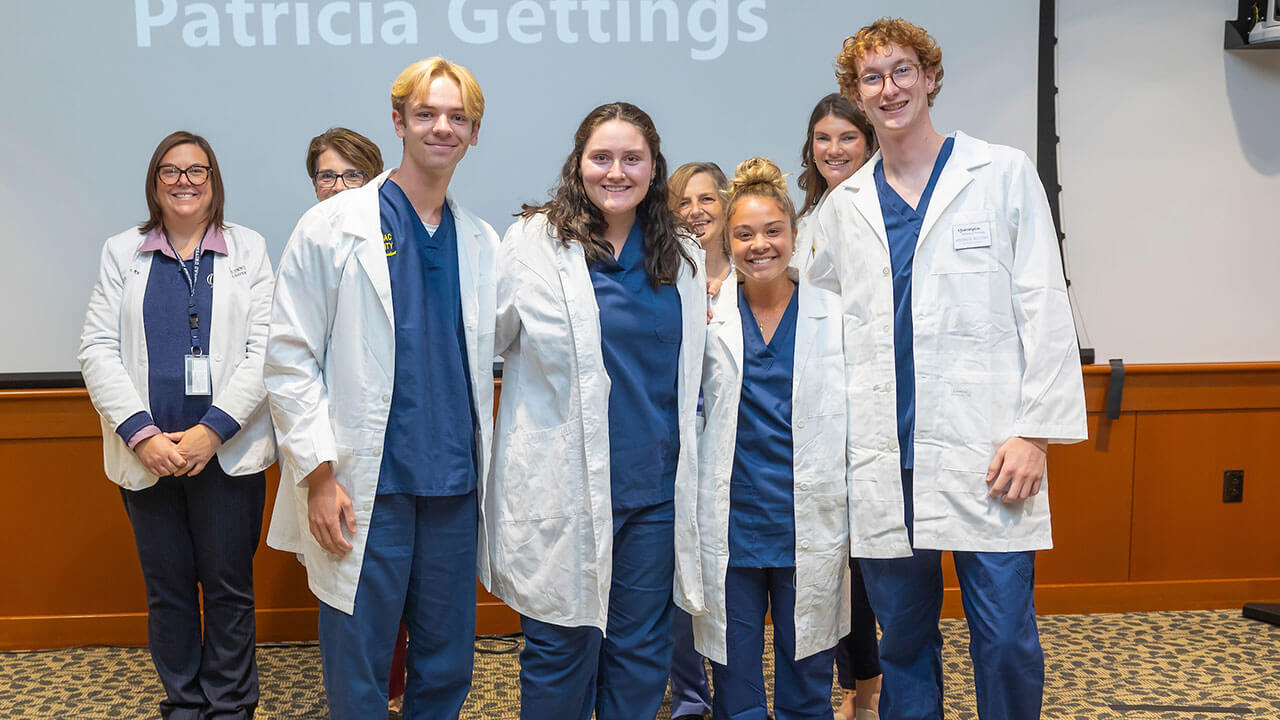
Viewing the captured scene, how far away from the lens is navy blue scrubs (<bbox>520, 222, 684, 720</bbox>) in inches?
77.5

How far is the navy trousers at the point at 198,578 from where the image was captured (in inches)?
99.5

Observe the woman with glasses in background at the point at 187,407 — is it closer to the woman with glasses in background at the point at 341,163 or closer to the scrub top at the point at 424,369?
the woman with glasses in background at the point at 341,163

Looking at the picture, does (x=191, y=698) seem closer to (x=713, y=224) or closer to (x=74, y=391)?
(x=74, y=391)

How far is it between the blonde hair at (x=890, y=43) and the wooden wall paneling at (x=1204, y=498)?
2097mm

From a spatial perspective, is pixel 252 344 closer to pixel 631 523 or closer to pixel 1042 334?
pixel 631 523

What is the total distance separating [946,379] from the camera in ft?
6.51

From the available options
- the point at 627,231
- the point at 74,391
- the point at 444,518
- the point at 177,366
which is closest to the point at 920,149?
the point at 627,231

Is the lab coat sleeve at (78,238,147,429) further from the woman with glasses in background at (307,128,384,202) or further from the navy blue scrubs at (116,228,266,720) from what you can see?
the woman with glasses in background at (307,128,384,202)

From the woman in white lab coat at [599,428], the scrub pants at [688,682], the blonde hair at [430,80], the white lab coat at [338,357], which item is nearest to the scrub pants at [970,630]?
the woman in white lab coat at [599,428]

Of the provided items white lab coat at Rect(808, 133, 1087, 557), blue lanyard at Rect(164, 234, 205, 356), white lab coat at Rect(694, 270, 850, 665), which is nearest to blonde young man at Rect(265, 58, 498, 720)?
white lab coat at Rect(694, 270, 850, 665)

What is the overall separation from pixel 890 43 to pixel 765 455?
0.92 metres

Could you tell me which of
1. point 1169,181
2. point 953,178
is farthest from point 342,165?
point 1169,181

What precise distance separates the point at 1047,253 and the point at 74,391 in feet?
9.75

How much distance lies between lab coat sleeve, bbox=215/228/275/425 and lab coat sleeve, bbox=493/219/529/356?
84 cm
